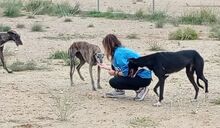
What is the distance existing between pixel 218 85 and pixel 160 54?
301 centimetres

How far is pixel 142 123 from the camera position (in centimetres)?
1149

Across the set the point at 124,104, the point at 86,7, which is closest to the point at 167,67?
the point at 124,104

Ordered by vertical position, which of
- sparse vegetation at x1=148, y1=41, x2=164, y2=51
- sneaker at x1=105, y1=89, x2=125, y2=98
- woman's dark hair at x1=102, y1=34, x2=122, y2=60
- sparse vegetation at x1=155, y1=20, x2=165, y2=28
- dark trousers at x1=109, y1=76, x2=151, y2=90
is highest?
woman's dark hair at x1=102, y1=34, x2=122, y2=60

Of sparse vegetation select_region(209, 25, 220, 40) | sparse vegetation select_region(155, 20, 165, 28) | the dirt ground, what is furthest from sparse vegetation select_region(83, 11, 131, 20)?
the dirt ground

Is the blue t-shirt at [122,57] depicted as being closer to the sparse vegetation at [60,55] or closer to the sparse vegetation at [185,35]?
the sparse vegetation at [60,55]

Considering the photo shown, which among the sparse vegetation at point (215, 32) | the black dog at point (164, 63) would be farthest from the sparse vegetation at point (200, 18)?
the black dog at point (164, 63)

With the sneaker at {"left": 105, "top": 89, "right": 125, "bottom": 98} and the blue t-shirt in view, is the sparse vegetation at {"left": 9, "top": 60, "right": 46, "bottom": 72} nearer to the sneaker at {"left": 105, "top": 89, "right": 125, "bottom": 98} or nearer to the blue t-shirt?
the sneaker at {"left": 105, "top": 89, "right": 125, "bottom": 98}

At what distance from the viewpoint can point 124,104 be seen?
13.4 metres

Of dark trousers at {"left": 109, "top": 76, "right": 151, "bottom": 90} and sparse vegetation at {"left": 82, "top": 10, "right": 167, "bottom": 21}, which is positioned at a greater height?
dark trousers at {"left": 109, "top": 76, "right": 151, "bottom": 90}

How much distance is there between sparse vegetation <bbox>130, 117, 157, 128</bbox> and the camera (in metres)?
11.3

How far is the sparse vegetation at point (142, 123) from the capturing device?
11.3m

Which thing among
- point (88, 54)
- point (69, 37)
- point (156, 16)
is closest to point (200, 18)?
point (156, 16)

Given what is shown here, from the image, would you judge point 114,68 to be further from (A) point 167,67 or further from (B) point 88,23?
(B) point 88,23

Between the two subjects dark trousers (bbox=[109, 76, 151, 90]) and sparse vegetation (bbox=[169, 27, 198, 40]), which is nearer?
dark trousers (bbox=[109, 76, 151, 90])
